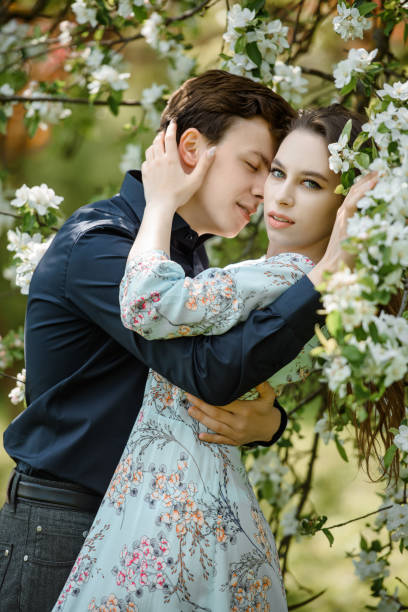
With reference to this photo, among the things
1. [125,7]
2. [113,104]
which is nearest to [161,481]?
[113,104]

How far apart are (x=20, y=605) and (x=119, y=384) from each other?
22.7 inches

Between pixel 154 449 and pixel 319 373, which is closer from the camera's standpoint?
pixel 154 449

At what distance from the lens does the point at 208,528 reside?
1.63 m

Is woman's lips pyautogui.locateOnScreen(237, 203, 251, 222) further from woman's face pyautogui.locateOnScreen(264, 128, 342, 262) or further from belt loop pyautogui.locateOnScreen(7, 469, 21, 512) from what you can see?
belt loop pyautogui.locateOnScreen(7, 469, 21, 512)

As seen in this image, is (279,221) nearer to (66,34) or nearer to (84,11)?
(84,11)

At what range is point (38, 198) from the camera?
2.39 m

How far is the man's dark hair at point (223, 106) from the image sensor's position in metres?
2.14

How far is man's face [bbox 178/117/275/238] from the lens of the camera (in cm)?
211

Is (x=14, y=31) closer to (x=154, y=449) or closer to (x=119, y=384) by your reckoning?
(x=119, y=384)

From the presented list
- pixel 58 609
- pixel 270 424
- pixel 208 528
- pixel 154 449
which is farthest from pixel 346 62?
pixel 58 609

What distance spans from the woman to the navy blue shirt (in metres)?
0.08

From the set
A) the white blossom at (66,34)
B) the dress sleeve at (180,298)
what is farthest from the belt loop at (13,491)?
the white blossom at (66,34)

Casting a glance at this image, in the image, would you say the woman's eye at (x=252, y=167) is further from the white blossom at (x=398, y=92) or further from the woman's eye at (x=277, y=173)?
the white blossom at (x=398, y=92)

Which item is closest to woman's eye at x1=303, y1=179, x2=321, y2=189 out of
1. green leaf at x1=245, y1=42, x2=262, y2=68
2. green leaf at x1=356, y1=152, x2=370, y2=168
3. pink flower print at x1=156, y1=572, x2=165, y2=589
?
green leaf at x1=356, y1=152, x2=370, y2=168
